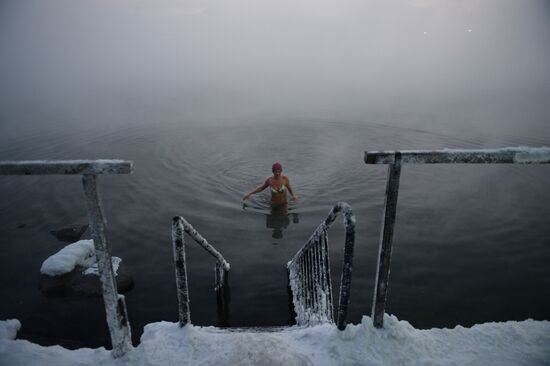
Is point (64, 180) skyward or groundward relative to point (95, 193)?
groundward

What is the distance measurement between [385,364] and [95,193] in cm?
242

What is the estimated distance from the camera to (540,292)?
651 cm

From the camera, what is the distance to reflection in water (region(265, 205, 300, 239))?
873cm

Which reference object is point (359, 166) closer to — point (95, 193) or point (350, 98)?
point (95, 193)

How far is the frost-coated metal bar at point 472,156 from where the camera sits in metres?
2.02

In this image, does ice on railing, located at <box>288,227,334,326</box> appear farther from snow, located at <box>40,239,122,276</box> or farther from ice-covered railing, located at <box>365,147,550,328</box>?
snow, located at <box>40,239,122,276</box>

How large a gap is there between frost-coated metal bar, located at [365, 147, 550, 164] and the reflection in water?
21.7 feet

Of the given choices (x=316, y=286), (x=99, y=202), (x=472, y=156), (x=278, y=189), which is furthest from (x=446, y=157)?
(x=278, y=189)

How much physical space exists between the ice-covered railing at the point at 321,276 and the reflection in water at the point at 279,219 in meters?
3.06

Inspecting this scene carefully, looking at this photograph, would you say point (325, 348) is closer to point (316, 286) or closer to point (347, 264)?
point (347, 264)

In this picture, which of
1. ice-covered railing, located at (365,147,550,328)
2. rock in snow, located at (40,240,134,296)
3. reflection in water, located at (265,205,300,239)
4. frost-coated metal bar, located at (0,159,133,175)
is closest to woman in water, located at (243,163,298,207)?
reflection in water, located at (265,205,300,239)

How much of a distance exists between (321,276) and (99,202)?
2324 mm

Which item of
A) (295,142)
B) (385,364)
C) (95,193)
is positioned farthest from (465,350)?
(295,142)

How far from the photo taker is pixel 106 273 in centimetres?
225
